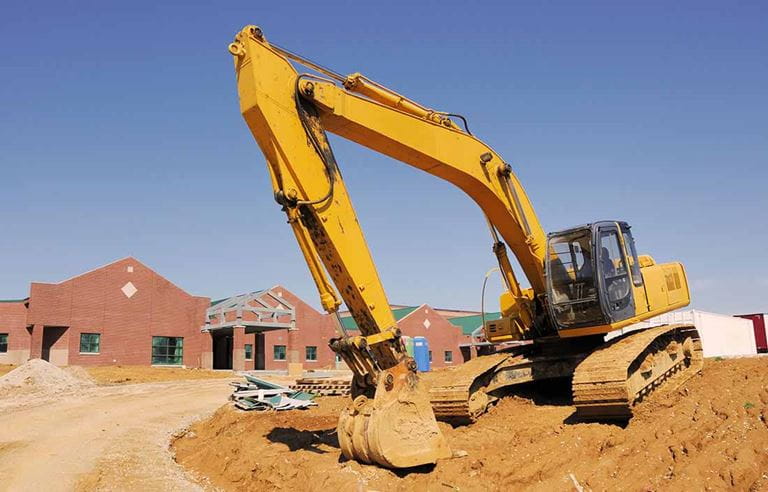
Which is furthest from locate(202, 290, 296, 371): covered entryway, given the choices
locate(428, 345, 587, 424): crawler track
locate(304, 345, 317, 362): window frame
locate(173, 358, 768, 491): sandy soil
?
locate(428, 345, 587, 424): crawler track

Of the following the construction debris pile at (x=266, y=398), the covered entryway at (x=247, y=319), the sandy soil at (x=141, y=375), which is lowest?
the construction debris pile at (x=266, y=398)

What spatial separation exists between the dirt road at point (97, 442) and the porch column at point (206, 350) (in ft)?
69.2

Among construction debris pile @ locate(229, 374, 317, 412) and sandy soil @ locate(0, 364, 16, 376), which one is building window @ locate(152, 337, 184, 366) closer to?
sandy soil @ locate(0, 364, 16, 376)

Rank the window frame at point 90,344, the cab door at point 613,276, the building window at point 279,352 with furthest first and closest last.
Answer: the building window at point 279,352 → the window frame at point 90,344 → the cab door at point 613,276

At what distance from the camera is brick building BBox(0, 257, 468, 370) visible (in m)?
35.8

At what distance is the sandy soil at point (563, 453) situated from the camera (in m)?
6.83

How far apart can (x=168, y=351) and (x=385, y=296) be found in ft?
116

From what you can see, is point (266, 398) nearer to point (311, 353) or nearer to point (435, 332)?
point (311, 353)

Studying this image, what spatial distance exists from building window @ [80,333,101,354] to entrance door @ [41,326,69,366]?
3.10 feet

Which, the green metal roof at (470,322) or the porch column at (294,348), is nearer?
the porch column at (294,348)

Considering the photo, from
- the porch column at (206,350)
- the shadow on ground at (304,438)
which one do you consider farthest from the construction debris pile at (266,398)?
the porch column at (206,350)

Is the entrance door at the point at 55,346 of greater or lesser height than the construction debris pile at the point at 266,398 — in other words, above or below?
above

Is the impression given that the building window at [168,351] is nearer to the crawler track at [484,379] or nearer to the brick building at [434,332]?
the brick building at [434,332]

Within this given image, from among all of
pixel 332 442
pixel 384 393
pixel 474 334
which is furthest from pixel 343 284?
pixel 474 334
